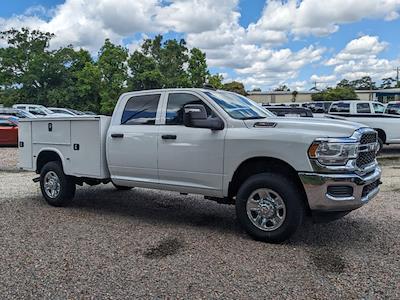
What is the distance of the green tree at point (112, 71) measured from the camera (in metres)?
51.1

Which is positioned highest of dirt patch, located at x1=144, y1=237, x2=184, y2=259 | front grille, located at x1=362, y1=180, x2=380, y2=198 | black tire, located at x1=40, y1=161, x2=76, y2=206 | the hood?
the hood

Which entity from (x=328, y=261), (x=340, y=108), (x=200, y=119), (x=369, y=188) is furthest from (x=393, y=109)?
(x=328, y=261)

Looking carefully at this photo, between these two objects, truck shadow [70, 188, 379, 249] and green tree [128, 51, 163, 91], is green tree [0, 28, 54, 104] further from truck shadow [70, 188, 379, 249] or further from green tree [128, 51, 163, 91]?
truck shadow [70, 188, 379, 249]

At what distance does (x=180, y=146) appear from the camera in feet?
19.9

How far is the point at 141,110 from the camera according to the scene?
22.2 ft

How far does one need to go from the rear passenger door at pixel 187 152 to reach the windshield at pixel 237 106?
0.23 m

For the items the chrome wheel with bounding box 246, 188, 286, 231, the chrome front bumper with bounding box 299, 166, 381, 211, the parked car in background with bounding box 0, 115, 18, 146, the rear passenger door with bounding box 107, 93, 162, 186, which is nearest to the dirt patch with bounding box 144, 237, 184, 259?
the chrome wheel with bounding box 246, 188, 286, 231

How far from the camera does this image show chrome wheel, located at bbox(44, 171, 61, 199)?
762 cm

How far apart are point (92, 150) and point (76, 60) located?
54818 mm

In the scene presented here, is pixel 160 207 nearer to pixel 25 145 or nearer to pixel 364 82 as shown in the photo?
pixel 25 145

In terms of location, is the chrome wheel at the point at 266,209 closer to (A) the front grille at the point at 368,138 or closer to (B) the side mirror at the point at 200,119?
(B) the side mirror at the point at 200,119

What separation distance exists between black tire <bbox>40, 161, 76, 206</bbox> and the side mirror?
2.89 meters

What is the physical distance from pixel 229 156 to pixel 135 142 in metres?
1.62

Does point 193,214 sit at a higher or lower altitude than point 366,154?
lower
